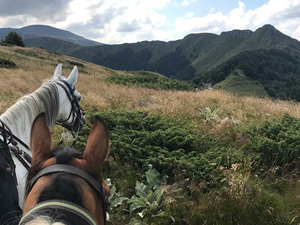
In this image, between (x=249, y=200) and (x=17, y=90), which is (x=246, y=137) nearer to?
(x=249, y=200)

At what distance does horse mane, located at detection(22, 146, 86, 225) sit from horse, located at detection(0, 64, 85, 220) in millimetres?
1112

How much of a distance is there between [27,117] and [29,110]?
0.11 meters

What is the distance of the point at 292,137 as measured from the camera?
5.11 metres

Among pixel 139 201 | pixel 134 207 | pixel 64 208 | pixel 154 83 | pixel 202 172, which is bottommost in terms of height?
pixel 134 207

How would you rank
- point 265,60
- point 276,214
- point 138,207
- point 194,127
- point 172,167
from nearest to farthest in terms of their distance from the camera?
point 276,214
point 138,207
point 172,167
point 194,127
point 265,60

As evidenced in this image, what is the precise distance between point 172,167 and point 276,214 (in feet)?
6.18

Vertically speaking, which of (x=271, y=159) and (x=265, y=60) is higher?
(x=265, y=60)

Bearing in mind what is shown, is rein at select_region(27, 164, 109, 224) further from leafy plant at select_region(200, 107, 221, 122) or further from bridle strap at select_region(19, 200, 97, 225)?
leafy plant at select_region(200, 107, 221, 122)

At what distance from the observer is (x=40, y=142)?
5.42 feet

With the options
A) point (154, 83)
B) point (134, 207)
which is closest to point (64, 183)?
point (134, 207)

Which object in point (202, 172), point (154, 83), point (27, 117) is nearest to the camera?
point (27, 117)

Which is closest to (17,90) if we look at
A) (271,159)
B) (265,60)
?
(271,159)

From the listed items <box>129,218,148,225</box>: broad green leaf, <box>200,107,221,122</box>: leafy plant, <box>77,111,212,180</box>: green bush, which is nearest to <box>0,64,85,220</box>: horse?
<box>77,111,212,180</box>: green bush

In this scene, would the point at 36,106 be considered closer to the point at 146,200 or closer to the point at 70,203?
the point at 146,200
